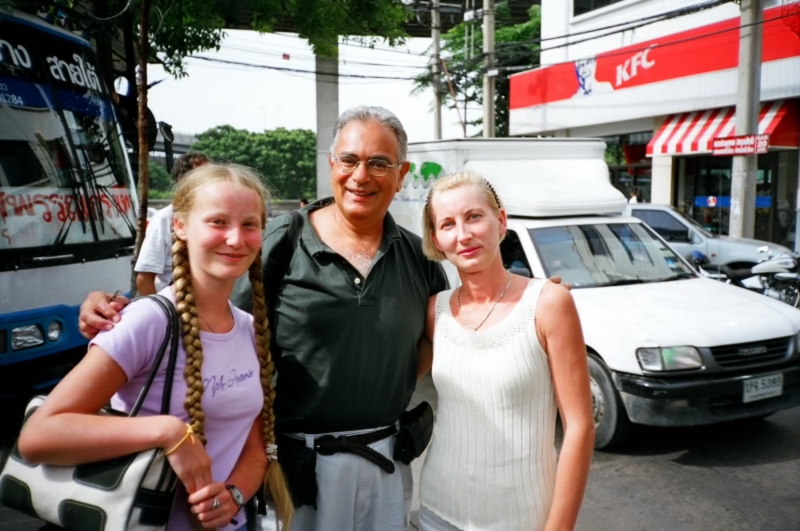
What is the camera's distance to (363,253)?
2234 mm

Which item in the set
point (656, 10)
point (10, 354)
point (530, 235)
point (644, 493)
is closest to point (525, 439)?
point (644, 493)

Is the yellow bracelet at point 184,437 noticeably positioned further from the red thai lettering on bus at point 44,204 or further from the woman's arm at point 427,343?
the red thai lettering on bus at point 44,204

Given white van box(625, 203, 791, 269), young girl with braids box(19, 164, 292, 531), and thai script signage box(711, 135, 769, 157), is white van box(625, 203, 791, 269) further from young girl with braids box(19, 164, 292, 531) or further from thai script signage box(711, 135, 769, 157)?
young girl with braids box(19, 164, 292, 531)

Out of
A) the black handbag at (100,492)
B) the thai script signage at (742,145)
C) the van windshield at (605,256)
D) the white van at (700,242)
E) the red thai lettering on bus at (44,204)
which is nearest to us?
the black handbag at (100,492)

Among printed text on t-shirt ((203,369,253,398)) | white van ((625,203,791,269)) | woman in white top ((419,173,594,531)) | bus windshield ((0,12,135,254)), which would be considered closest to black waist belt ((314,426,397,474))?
woman in white top ((419,173,594,531))

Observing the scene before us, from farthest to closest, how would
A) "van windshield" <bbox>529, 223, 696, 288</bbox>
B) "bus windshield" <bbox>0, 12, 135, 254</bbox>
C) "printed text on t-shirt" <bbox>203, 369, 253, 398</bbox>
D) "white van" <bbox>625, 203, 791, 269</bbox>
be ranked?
"white van" <bbox>625, 203, 791, 269</bbox>
"van windshield" <bbox>529, 223, 696, 288</bbox>
"bus windshield" <bbox>0, 12, 135, 254</bbox>
"printed text on t-shirt" <bbox>203, 369, 253, 398</bbox>

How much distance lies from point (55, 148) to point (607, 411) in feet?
14.6

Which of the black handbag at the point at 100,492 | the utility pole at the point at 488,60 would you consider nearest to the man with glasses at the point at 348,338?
the black handbag at the point at 100,492

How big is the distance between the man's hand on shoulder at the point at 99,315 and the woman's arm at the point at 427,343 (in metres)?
0.97

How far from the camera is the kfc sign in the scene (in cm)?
1632

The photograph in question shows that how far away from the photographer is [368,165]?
2.18m

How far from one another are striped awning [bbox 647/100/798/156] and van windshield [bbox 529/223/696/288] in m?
8.77

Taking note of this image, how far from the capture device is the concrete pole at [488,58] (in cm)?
1683

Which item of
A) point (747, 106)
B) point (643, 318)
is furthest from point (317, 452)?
point (747, 106)
